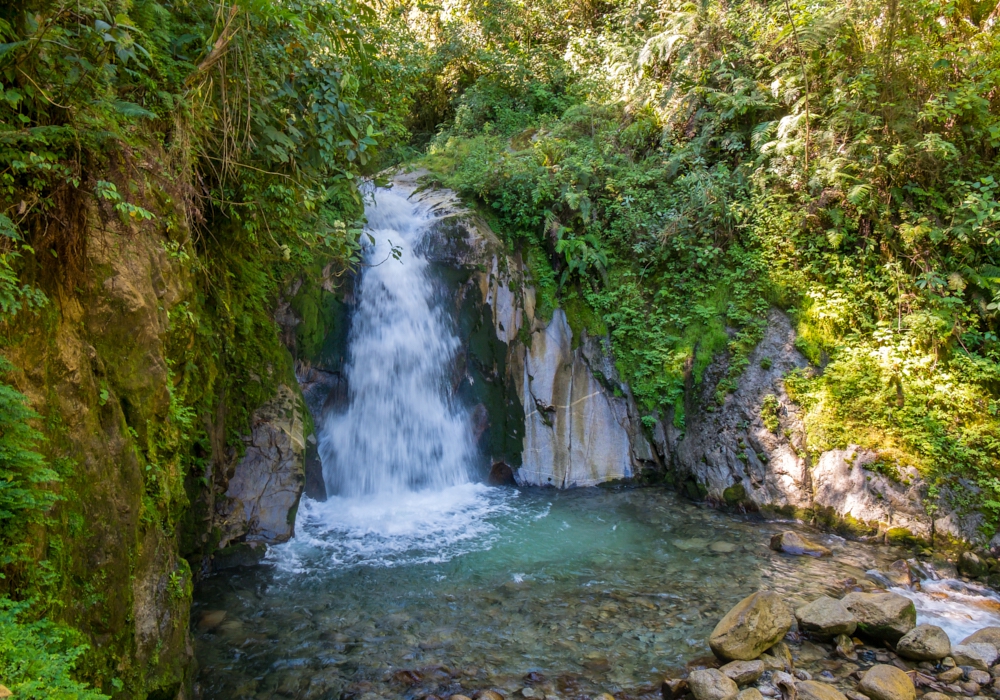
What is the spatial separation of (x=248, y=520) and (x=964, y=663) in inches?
279

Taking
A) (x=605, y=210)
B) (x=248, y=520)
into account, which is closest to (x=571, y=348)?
(x=605, y=210)

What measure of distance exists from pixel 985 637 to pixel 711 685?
2.80 metres

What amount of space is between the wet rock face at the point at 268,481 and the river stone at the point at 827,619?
217 inches

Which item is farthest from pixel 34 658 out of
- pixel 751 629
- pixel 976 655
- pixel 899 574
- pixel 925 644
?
pixel 899 574

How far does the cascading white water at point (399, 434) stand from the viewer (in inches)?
311

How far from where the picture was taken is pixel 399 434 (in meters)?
9.21

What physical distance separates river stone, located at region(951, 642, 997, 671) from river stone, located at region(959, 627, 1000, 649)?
1.9 inches

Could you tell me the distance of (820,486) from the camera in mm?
8000

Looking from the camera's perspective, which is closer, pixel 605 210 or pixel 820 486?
pixel 820 486

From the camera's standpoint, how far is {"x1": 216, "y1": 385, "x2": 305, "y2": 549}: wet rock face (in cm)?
666

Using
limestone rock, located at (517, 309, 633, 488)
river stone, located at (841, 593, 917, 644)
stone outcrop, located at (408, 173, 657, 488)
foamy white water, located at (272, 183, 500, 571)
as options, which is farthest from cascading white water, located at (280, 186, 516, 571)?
river stone, located at (841, 593, 917, 644)

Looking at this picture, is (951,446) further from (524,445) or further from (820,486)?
(524,445)

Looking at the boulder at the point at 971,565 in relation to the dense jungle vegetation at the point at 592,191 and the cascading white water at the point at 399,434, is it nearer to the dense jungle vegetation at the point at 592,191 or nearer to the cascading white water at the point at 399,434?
the dense jungle vegetation at the point at 592,191

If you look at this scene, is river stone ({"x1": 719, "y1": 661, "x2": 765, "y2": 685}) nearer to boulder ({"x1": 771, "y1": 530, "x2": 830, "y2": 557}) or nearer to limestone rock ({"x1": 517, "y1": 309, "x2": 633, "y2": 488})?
boulder ({"x1": 771, "y1": 530, "x2": 830, "y2": 557})
